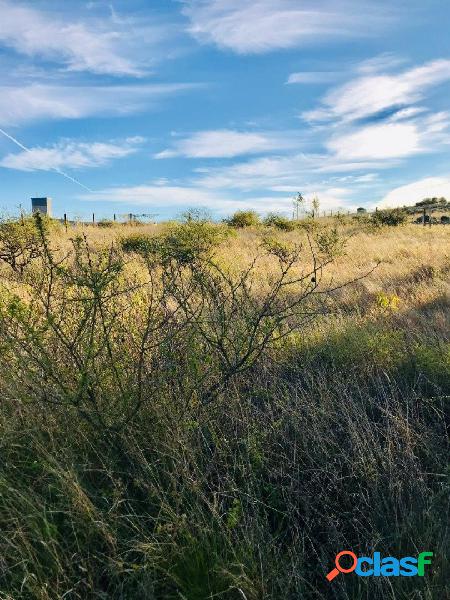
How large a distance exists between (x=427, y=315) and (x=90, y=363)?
509 centimetres

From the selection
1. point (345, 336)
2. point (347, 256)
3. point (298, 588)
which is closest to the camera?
point (298, 588)

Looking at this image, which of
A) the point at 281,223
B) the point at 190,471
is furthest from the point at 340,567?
the point at 281,223

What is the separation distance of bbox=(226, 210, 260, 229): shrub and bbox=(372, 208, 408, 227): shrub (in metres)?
8.05

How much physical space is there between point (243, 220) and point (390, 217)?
9772 mm

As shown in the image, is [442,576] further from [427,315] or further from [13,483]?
[427,315]

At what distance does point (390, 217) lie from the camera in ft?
101

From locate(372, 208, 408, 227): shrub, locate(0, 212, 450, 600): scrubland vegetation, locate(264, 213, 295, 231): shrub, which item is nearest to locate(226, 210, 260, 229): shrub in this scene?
locate(264, 213, 295, 231): shrub

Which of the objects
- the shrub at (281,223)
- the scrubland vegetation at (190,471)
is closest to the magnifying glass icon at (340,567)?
the scrubland vegetation at (190,471)

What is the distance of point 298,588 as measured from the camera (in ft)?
6.66

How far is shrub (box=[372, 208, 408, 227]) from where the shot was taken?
30.6m

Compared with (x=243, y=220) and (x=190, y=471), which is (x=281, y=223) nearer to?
(x=243, y=220)

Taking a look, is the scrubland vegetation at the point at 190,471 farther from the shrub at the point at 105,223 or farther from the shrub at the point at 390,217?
the shrub at the point at 105,223

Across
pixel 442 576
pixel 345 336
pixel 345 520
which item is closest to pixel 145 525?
pixel 345 520

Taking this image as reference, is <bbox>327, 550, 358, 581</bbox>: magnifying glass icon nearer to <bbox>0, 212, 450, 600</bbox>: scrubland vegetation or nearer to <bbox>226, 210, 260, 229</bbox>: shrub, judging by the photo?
<bbox>0, 212, 450, 600</bbox>: scrubland vegetation
